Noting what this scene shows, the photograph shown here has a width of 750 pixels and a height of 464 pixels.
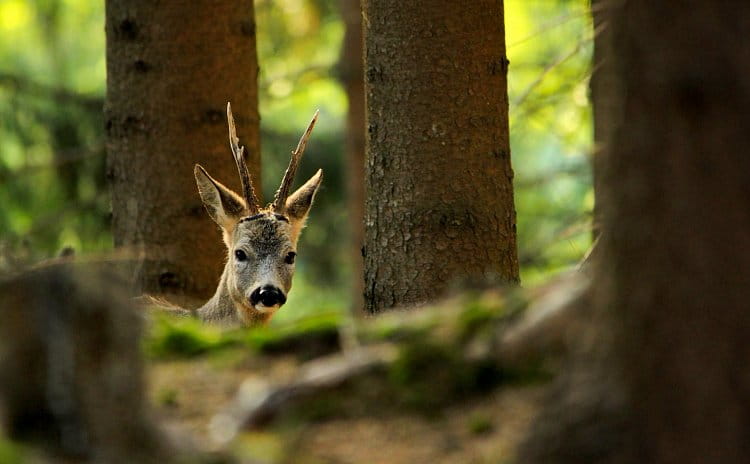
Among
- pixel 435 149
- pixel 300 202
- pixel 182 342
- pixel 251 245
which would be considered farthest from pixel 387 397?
pixel 300 202

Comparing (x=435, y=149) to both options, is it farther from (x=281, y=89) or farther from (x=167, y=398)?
(x=281, y=89)

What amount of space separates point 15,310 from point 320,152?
1391cm

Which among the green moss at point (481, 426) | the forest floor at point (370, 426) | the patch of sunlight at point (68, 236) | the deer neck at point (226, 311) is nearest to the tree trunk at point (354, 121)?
the patch of sunlight at point (68, 236)

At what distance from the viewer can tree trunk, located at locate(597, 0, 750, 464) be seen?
3.91 m

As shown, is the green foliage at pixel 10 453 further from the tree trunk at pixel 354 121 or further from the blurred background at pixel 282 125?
the tree trunk at pixel 354 121

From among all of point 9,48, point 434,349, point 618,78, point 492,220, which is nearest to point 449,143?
point 492,220

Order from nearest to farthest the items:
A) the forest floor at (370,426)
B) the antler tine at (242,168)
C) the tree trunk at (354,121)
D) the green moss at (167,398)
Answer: the forest floor at (370,426) < the green moss at (167,398) < the antler tine at (242,168) < the tree trunk at (354,121)

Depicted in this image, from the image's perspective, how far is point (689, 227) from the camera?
3.96 metres

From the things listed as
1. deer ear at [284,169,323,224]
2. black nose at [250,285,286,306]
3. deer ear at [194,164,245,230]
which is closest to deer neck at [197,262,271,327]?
black nose at [250,285,286,306]

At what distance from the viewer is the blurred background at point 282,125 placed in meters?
13.6

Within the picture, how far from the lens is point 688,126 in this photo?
3938mm

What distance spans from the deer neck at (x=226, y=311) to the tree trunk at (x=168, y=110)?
28 cm

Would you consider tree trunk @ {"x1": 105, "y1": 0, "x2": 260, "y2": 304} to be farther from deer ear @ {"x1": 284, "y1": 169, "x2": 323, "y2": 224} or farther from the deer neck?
deer ear @ {"x1": 284, "y1": 169, "x2": 323, "y2": 224}

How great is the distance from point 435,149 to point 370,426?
251cm
